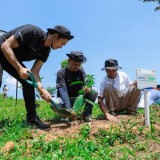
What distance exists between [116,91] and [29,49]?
1874mm

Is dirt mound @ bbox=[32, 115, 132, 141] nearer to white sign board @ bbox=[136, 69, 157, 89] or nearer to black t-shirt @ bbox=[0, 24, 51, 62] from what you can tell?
white sign board @ bbox=[136, 69, 157, 89]

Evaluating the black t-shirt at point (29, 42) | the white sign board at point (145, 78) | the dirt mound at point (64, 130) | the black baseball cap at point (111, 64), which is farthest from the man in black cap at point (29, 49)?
the black baseball cap at point (111, 64)

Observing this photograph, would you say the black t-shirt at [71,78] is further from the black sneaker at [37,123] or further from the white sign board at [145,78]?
the white sign board at [145,78]

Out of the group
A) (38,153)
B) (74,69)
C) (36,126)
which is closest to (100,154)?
(38,153)

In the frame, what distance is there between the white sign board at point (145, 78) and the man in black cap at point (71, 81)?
82cm

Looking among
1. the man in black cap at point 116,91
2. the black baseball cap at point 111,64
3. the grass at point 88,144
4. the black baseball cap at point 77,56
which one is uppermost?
the black baseball cap at point 77,56

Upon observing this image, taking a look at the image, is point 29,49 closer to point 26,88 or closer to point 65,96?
point 26,88

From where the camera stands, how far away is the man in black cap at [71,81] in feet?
16.3

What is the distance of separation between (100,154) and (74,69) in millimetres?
2060

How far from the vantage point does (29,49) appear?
4320 mm

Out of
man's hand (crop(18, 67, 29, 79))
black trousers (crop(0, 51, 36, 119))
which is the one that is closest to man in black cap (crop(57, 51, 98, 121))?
black trousers (crop(0, 51, 36, 119))

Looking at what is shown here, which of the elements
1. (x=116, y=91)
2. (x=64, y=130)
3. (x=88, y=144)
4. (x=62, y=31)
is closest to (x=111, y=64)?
(x=116, y=91)

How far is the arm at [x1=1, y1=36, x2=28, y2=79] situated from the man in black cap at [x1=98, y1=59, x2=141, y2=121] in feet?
5.66

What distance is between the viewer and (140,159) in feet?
10.9
